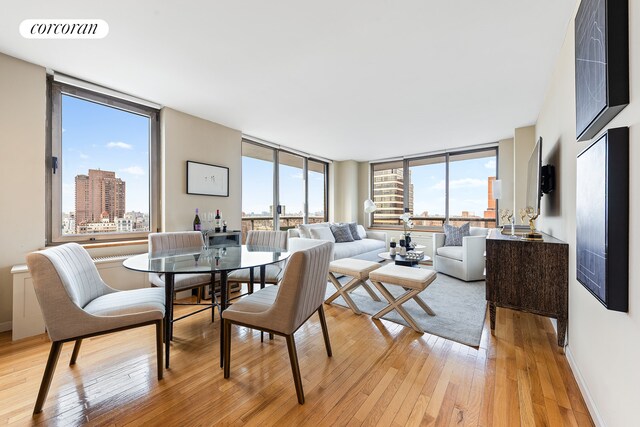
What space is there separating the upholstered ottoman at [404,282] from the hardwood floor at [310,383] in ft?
0.78

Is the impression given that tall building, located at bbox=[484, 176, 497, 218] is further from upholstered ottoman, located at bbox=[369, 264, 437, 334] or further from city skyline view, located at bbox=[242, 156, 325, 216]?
city skyline view, located at bbox=[242, 156, 325, 216]

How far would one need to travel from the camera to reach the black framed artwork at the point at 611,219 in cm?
104

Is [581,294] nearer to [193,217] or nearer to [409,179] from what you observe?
[193,217]

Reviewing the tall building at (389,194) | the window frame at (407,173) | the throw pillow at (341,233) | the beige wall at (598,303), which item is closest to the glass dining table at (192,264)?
the beige wall at (598,303)

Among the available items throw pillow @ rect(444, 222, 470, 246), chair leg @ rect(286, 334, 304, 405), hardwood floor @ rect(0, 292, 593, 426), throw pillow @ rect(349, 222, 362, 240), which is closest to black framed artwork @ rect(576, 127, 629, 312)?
hardwood floor @ rect(0, 292, 593, 426)

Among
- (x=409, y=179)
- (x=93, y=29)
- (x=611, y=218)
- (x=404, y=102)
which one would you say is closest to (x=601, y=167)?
(x=611, y=218)

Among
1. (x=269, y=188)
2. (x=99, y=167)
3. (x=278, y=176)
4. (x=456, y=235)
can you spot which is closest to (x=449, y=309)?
(x=456, y=235)

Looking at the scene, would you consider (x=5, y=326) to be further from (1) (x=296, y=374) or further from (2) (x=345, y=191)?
(2) (x=345, y=191)

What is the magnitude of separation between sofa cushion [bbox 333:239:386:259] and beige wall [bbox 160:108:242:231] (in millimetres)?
1762

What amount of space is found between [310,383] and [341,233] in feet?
12.2

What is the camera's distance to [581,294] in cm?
168

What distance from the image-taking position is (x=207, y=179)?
12.5 feet

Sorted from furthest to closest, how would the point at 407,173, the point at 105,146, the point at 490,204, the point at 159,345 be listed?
the point at 407,173
the point at 490,204
the point at 105,146
the point at 159,345

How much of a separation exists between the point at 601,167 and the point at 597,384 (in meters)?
1.15
